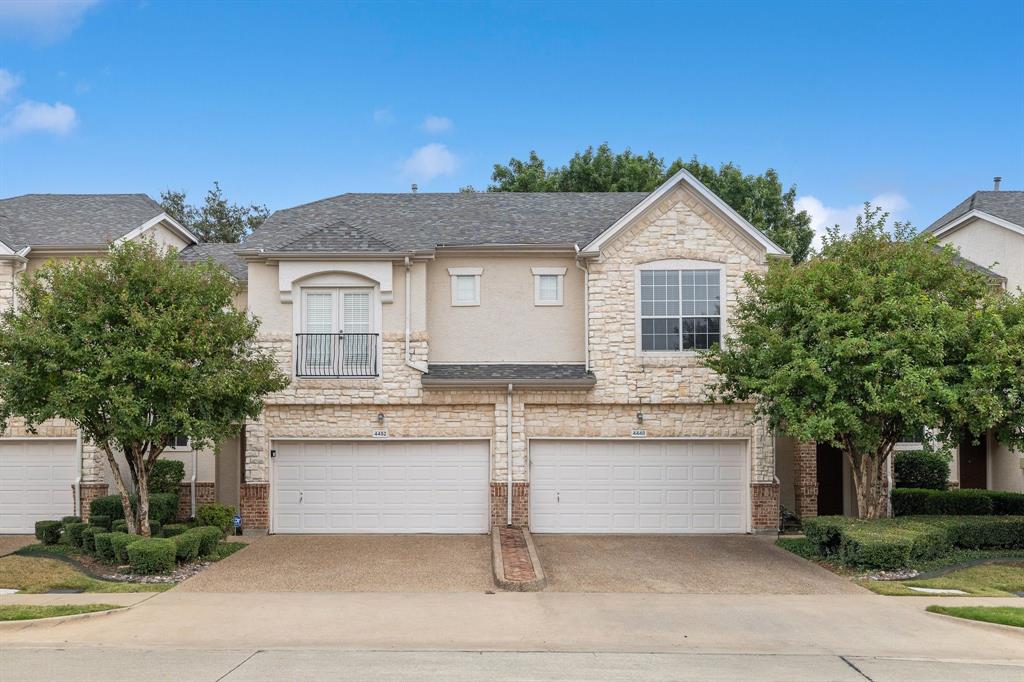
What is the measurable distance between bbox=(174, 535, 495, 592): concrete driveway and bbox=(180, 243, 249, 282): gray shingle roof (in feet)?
21.2

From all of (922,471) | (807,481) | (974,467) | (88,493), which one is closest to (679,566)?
(807,481)

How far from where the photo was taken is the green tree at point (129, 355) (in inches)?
551

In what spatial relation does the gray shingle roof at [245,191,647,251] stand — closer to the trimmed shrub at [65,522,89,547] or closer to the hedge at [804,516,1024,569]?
the trimmed shrub at [65,522,89,547]

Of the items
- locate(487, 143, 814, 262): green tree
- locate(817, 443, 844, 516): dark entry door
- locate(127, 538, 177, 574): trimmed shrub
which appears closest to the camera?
locate(127, 538, 177, 574): trimmed shrub

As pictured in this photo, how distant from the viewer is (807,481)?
19500mm

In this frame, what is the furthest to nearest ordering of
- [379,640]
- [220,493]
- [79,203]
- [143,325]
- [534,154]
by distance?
[534,154], [79,203], [220,493], [143,325], [379,640]

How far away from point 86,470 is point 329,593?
8.88 m

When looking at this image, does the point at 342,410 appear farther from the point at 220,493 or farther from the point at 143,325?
the point at 143,325

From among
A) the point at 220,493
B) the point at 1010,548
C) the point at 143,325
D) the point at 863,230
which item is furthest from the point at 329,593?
the point at 1010,548

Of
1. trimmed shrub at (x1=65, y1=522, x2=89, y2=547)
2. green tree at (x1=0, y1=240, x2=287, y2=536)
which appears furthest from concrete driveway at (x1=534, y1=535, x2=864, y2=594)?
trimmed shrub at (x1=65, y1=522, x2=89, y2=547)

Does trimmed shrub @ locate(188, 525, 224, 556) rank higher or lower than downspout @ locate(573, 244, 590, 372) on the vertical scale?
lower

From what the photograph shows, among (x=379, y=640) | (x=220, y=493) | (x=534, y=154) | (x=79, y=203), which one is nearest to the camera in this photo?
(x=379, y=640)

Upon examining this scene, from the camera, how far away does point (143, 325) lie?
46.0 ft

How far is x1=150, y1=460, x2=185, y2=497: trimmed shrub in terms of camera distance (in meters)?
18.7
